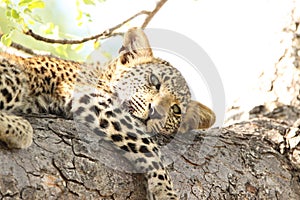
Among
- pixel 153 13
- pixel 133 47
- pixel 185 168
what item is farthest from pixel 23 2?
pixel 185 168

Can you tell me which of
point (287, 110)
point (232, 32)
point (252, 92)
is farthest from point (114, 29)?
point (287, 110)

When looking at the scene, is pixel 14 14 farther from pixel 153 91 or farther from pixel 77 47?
pixel 153 91

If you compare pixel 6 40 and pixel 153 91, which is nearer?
pixel 153 91

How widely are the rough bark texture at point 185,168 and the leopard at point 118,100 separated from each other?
132 mm

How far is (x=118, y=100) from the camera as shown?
4.43 meters

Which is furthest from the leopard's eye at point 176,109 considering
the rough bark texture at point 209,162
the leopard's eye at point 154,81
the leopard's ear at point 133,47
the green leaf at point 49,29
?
the green leaf at point 49,29

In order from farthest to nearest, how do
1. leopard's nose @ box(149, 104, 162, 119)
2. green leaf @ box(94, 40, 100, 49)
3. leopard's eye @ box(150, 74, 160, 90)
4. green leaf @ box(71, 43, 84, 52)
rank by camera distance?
green leaf @ box(71, 43, 84, 52)
green leaf @ box(94, 40, 100, 49)
leopard's eye @ box(150, 74, 160, 90)
leopard's nose @ box(149, 104, 162, 119)

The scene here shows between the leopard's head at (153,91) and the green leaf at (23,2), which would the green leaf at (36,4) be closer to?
the green leaf at (23,2)

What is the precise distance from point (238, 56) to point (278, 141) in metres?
1.57

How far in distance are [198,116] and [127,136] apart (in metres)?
1.20

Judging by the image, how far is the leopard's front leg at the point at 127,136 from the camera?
149 inches

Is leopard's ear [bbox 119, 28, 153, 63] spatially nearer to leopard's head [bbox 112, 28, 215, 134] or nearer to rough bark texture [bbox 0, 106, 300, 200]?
leopard's head [bbox 112, 28, 215, 134]

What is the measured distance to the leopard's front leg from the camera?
12.4 ft

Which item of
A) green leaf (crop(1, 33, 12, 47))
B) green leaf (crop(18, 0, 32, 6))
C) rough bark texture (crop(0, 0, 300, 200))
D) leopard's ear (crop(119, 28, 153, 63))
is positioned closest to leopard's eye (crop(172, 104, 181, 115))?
rough bark texture (crop(0, 0, 300, 200))
